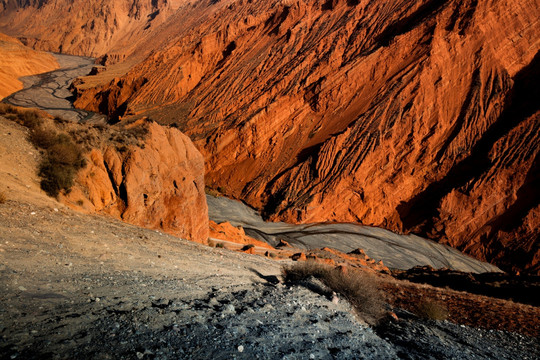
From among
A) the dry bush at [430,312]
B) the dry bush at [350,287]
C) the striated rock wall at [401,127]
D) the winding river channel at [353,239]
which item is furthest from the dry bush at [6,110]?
the striated rock wall at [401,127]

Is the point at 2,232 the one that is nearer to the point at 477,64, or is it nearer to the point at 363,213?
the point at 363,213

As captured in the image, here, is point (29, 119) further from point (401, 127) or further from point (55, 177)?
point (401, 127)

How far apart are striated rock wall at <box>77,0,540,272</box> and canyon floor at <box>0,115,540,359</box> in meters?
20.6

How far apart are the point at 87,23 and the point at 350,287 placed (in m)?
125

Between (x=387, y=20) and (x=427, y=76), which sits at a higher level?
(x=387, y=20)

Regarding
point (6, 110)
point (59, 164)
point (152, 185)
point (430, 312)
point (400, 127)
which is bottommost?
point (430, 312)

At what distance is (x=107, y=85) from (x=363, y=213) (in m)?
44.8

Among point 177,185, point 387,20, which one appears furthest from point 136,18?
point 177,185

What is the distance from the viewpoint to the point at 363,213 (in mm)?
28625

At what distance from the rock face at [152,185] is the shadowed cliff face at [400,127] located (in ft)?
49.1

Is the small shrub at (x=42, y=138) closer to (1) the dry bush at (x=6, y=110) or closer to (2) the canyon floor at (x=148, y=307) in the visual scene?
(2) the canyon floor at (x=148, y=307)

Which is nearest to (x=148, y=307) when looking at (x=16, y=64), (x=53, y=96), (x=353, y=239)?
(x=353, y=239)

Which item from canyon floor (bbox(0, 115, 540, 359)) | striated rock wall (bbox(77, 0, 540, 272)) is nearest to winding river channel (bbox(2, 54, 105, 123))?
striated rock wall (bbox(77, 0, 540, 272))

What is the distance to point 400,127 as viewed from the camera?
29938 mm
